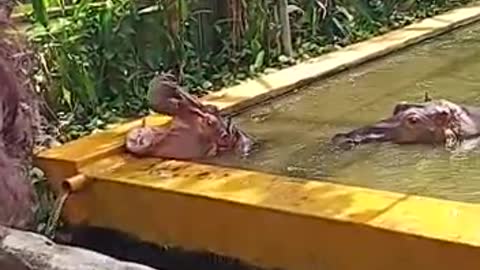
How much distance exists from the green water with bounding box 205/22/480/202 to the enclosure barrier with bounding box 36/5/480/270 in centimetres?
29

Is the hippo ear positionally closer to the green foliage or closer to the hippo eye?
the hippo eye

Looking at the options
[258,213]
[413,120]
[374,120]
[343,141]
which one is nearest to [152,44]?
[374,120]

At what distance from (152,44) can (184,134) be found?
1586mm

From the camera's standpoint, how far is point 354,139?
4449 millimetres

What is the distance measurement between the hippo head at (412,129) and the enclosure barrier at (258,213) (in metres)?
0.71

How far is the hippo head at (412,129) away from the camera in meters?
4.32

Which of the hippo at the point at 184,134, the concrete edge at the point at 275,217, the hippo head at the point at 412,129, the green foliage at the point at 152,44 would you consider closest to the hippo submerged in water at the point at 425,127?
the hippo head at the point at 412,129

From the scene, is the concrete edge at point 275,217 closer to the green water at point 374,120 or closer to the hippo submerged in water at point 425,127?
the green water at point 374,120

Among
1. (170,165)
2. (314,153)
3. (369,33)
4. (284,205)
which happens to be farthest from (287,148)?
(369,33)

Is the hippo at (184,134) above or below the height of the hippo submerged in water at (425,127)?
above

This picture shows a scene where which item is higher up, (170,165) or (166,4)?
(166,4)

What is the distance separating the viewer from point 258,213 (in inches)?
139

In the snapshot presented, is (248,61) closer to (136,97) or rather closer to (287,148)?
(136,97)

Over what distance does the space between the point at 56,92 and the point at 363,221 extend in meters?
2.38
